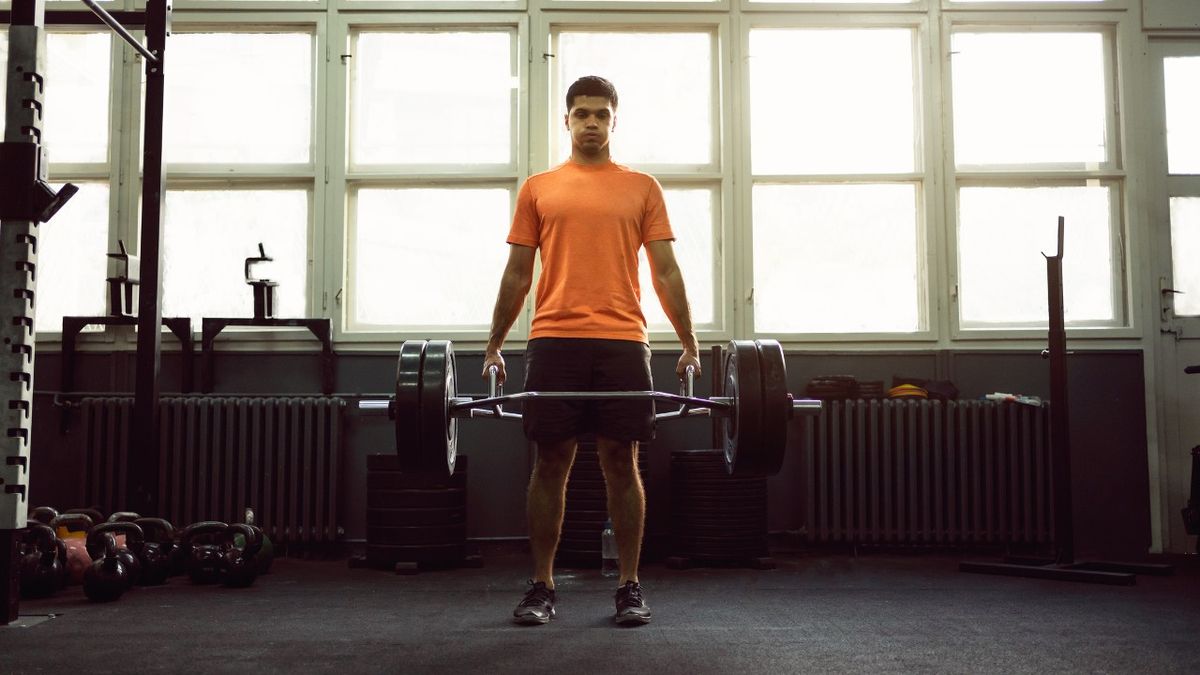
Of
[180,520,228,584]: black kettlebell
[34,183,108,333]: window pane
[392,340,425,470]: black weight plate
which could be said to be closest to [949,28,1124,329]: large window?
[392,340,425,470]: black weight plate

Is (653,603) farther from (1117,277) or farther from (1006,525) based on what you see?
(1117,277)

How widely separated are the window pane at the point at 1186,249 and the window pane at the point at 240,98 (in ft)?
13.2

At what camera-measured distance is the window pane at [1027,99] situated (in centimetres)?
492

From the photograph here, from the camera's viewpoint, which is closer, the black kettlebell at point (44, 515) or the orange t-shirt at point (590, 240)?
the orange t-shirt at point (590, 240)

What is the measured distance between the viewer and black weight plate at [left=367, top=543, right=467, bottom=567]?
4105 millimetres

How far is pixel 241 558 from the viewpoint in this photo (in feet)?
11.9

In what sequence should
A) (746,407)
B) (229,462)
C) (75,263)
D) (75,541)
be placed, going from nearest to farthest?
(746,407), (75,541), (229,462), (75,263)

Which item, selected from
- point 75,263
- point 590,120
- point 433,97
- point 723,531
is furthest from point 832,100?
point 75,263

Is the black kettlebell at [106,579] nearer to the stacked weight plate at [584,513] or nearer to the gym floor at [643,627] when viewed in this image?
the gym floor at [643,627]

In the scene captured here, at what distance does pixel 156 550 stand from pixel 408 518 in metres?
0.92

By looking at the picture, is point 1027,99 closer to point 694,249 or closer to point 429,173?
point 694,249

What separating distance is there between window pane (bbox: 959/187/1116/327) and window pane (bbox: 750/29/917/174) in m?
0.46

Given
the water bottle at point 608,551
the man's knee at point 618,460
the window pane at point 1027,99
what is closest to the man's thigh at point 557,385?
the man's knee at point 618,460

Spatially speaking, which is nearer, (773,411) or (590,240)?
(773,411)
